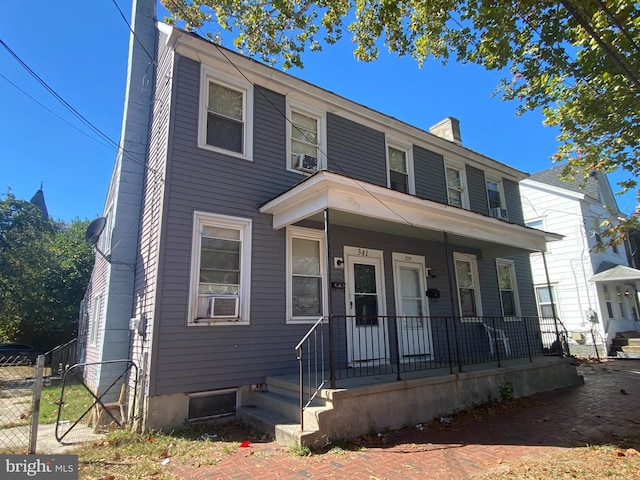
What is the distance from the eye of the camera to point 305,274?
709cm

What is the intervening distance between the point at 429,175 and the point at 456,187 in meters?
1.28

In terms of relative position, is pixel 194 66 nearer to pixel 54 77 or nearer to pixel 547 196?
pixel 54 77

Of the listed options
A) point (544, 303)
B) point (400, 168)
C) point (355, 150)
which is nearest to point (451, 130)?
point (400, 168)

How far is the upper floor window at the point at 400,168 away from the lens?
917 centimetres

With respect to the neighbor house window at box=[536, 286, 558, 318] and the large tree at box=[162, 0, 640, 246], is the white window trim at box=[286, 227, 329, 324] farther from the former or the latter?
the neighbor house window at box=[536, 286, 558, 318]

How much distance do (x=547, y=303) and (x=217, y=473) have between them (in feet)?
52.1

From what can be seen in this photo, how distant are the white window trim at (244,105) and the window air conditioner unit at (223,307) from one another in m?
2.62

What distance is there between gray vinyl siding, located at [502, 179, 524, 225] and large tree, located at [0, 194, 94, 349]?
22.2m

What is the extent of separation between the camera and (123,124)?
8.04 metres

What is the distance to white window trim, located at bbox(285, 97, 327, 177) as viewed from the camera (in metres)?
7.49

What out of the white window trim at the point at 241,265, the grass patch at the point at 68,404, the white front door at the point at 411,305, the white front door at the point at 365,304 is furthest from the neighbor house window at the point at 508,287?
the grass patch at the point at 68,404

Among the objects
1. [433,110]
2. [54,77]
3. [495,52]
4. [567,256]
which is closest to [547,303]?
[567,256]

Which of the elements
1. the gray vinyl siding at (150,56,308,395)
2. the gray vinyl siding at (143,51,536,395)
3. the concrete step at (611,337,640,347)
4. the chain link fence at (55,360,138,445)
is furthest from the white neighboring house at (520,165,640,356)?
the chain link fence at (55,360,138,445)

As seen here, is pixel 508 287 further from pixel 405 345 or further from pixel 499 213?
pixel 405 345
